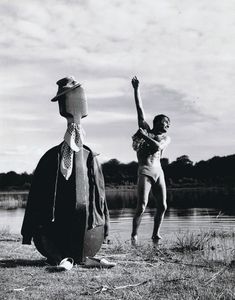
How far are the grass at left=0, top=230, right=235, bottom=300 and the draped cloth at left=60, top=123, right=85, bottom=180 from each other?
119 cm

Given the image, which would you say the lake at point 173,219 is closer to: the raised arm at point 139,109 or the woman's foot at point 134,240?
the woman's foot at point 134,240

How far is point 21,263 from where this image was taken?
6.70 m

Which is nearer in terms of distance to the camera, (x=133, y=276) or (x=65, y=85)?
(x=133, y=276)

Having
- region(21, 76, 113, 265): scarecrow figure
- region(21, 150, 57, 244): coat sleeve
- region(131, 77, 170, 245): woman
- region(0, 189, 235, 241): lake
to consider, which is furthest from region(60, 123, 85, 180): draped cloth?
region(131, 77, 170, 245): woman

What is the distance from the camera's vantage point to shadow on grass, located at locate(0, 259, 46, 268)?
21.3ft

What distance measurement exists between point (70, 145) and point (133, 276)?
1747mm

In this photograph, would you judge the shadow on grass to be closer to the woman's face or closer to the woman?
the woman

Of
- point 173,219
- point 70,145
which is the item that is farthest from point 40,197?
point 173,219

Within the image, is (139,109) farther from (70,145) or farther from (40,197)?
(40,197)

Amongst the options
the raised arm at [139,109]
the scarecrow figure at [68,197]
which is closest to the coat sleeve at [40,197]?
the scarecrow figure at [68,197]

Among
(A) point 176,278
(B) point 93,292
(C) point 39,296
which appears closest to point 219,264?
→ (A) point 176,278

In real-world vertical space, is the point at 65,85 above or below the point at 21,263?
above

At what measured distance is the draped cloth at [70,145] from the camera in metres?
6.30

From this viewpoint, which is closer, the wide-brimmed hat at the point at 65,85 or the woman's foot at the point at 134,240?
the wide-brimmed hat at the point at 65,85
